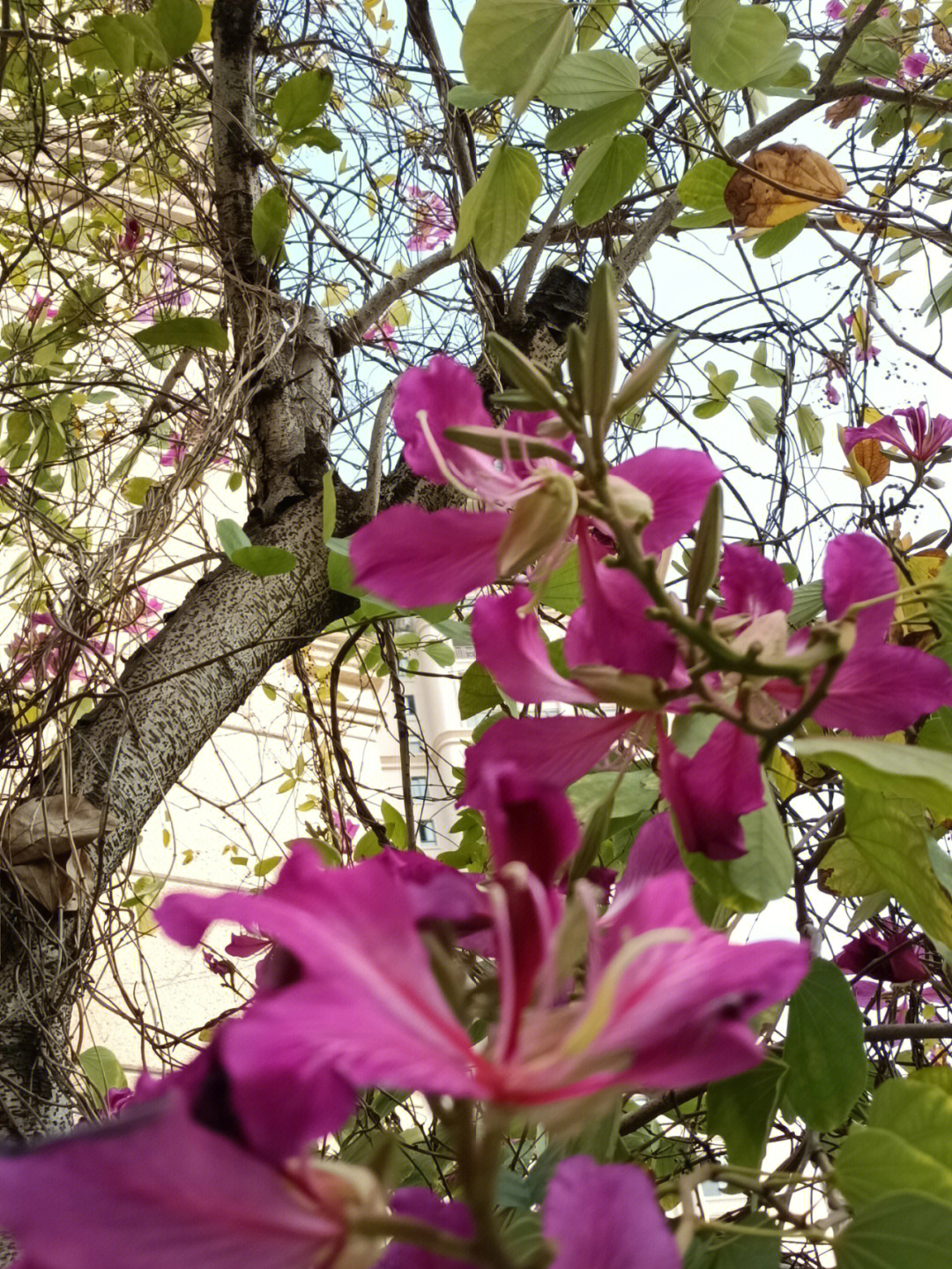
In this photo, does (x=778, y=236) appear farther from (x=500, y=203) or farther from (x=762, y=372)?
(x=762, y=372)

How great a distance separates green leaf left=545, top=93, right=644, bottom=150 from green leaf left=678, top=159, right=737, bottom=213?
14cm

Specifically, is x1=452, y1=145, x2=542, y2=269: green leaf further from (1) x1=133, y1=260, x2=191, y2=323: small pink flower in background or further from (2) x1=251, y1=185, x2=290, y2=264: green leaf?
(1) x1=133, y1=260, x2=191, y2=323: small pink flower in background

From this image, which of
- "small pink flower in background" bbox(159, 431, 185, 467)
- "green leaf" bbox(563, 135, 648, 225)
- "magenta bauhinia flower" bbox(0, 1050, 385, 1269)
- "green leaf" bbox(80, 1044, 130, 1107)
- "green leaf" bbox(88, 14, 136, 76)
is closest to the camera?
"magenta bauhinia flower" bbox(0, 1050, 385, 1269)

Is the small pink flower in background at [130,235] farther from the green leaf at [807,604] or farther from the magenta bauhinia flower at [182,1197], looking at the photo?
the magenta bauhinia flower at [182,1197]

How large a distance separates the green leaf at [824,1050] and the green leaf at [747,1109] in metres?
0.01

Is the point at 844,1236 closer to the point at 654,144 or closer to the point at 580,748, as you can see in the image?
the point at 580,748

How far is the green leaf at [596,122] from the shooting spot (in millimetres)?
669

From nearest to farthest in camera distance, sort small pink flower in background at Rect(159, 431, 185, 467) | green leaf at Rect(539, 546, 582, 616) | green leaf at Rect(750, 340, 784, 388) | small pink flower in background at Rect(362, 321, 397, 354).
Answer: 1. green leaf at Rect(539, 546, 582, 616)
2. small pink flower in background at Rect(159, 431, 185, 467)
3. small pink flower in background at Rect(362, 321, 397, 354)
4. green leaf at Rect(750, 340, 784, 388)

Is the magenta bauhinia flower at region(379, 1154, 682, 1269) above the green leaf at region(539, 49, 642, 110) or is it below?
below

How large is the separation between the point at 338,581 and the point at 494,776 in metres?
0.47

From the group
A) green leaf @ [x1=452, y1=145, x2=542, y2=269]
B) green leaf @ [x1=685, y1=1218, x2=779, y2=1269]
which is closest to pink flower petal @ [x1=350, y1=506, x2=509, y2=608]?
green leaf @ [x1=685, y1=1218, x2=779, y2=1269]

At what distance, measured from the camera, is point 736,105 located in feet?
4.25

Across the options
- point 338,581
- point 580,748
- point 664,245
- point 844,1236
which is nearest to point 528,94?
point 338,581

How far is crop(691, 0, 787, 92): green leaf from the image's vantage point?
0.61m
